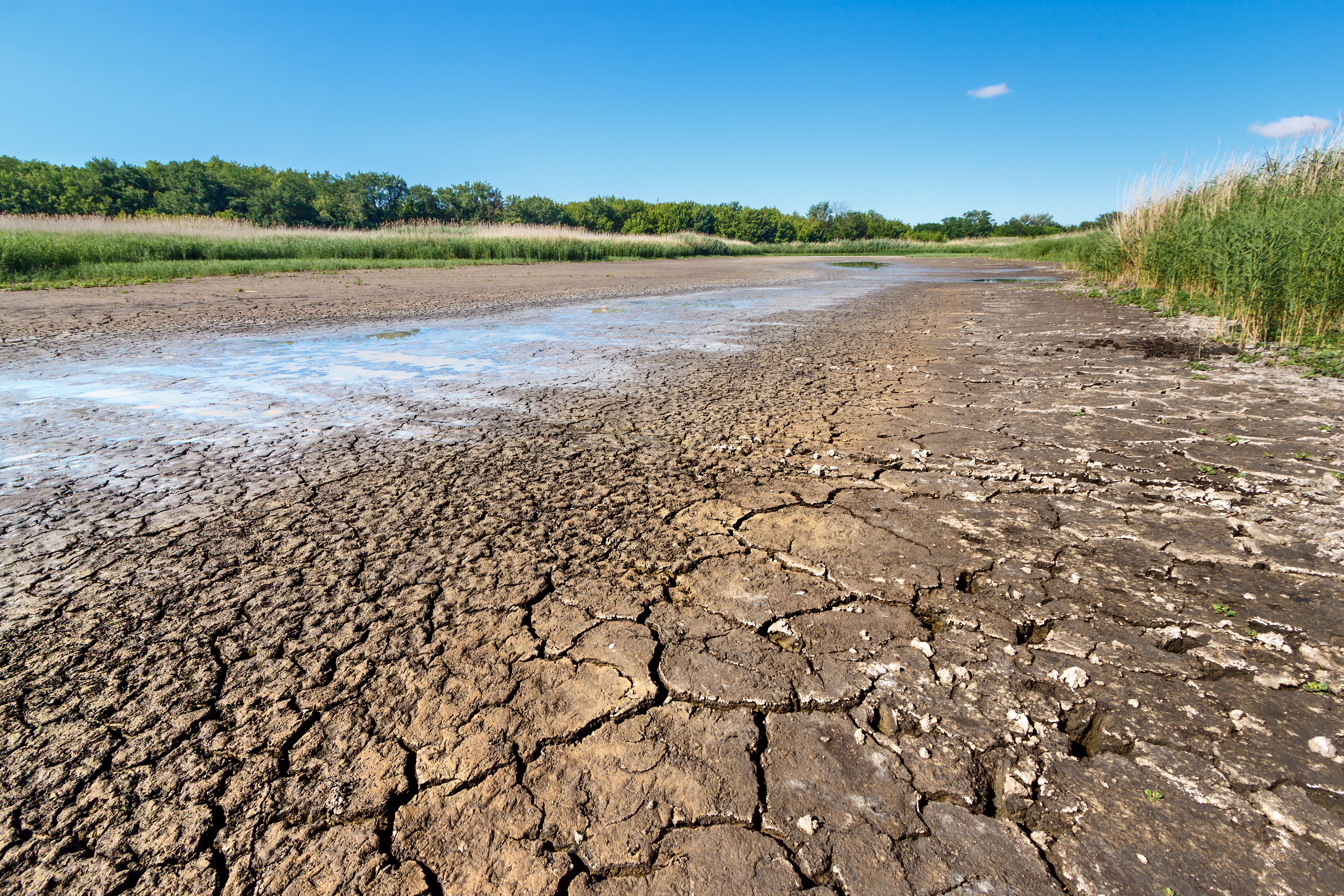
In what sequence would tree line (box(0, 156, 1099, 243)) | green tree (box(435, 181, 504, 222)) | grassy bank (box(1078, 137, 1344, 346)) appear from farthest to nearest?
green tree (box(435, 181, 504, 222)) → tree line (box(0, 156, 1099, 243)) → grassy bank (box(1078, 137, 1344, 346))

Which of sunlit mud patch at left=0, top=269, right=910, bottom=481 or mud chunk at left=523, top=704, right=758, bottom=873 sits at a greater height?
sunlit mud patch at left=0, top=269, right=910, bottom=481

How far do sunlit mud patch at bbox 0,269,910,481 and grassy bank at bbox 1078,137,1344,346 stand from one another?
428cm

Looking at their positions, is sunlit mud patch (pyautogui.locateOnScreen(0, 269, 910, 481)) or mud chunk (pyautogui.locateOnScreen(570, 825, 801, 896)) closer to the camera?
mud chunk (pyautogui.locateOnScreen(570, 825, 801, 896))

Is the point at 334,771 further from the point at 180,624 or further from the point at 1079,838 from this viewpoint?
the point at 1079,838

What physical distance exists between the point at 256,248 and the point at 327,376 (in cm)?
1625

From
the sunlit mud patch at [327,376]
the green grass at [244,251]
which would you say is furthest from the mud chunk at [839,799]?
the green grass at [244,251]

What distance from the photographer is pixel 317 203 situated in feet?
136

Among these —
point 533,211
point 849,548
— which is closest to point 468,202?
point 533,211

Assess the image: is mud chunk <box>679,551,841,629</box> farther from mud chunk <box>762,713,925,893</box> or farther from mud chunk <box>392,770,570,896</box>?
mud chunk <box>392,770,570,896</box>

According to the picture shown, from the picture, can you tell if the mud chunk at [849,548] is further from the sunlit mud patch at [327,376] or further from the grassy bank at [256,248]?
the grassy bank at [256,248]

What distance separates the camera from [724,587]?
1.99 m

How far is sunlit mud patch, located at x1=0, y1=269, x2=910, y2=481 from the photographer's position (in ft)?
11.3

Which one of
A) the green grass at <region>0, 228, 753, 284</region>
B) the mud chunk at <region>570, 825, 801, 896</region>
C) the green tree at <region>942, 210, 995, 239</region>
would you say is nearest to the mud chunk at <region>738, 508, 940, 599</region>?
the mud chunk at <region>570, 825, 801, 896</region>

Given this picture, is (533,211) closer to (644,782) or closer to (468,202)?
(468,202)
